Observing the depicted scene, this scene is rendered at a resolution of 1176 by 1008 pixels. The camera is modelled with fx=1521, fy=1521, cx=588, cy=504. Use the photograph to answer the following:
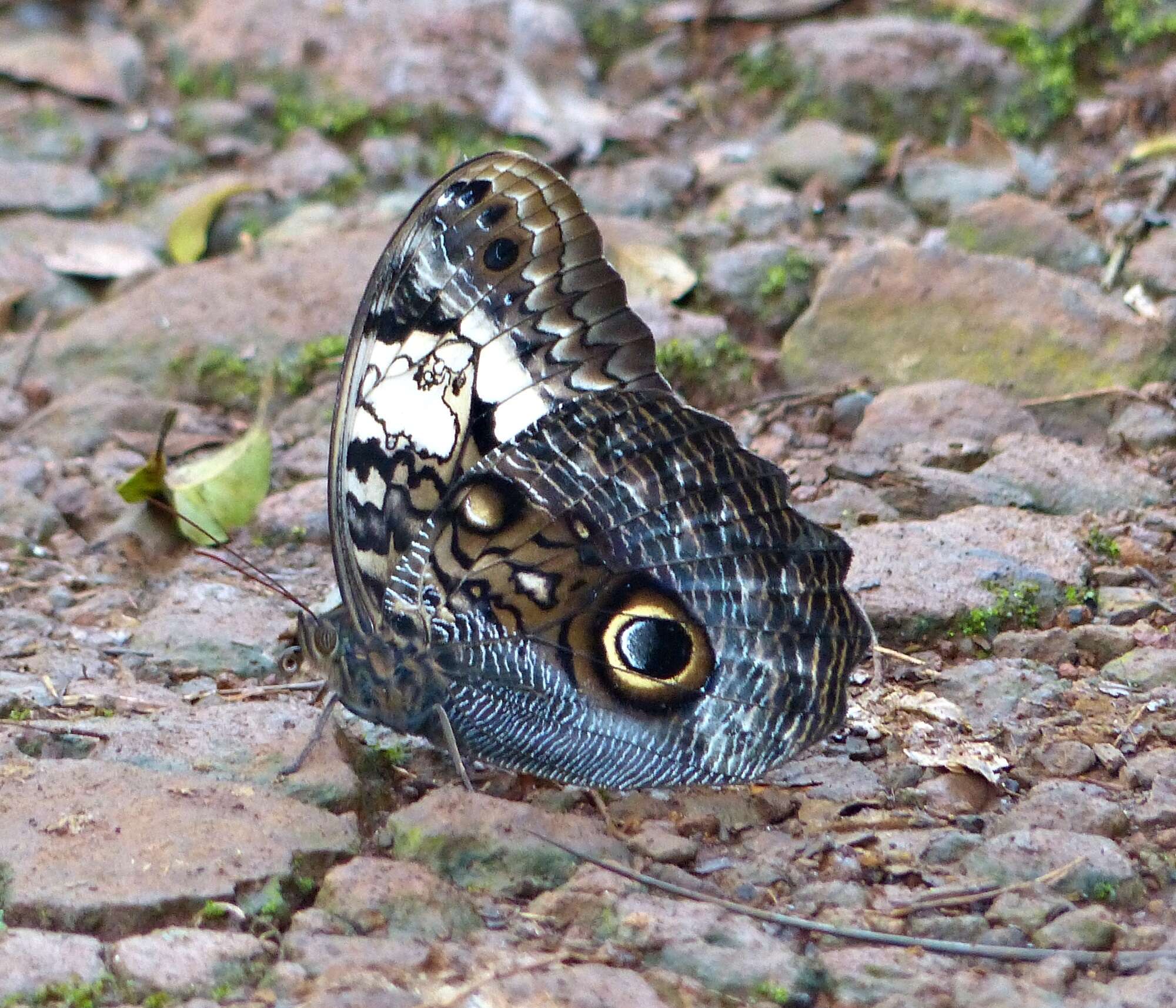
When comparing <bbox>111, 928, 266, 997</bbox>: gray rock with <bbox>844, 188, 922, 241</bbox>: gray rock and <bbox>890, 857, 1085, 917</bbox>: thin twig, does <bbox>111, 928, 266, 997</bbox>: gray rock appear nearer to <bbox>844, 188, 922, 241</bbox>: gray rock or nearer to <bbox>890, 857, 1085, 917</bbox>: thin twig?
<bbox>890, 857, 1085, 917</bbox>: thin twig

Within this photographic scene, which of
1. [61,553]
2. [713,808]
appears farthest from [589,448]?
[61,553]

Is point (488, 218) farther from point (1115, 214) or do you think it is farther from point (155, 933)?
point (1115, 214)

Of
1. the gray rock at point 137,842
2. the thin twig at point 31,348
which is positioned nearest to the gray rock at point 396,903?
the gray rock at point 137,842

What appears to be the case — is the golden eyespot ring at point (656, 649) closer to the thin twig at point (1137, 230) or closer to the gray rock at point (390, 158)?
the thin twig at point (1137, 230)

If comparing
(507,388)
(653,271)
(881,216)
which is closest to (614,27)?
(881,216)

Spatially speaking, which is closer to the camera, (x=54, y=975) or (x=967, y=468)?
(x=54, y=975)

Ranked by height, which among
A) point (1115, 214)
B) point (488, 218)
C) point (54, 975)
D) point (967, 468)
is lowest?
point (54, 975)
